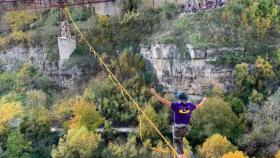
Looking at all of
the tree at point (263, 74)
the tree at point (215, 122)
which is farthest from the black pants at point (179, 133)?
the tree at point (263, 74)

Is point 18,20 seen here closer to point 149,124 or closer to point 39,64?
point 39,64

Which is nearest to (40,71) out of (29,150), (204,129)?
(29,150)

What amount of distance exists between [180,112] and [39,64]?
69.7 ft

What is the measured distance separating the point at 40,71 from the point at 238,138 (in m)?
12.8

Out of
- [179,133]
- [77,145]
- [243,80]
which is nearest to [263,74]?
[243,80]

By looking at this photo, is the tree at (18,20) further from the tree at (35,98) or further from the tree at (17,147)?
the tree at (17,147)

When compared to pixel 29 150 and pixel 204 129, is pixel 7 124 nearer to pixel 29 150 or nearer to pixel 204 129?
pixel 29 150

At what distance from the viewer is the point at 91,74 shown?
34281 mm

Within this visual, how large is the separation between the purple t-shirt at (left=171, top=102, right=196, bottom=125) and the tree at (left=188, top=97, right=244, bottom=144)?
12819 mm

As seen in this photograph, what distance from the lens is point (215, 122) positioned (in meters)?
29.1

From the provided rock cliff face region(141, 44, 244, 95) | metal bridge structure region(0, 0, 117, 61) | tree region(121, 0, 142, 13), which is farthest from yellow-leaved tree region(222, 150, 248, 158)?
metal bridge structure region(0, 0, 117, 61)

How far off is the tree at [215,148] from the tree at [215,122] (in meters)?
1.39

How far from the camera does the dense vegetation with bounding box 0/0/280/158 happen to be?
28.7m

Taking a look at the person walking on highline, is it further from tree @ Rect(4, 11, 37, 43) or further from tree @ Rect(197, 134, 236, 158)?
tree @ Rect(4, 11, 37, 43)
